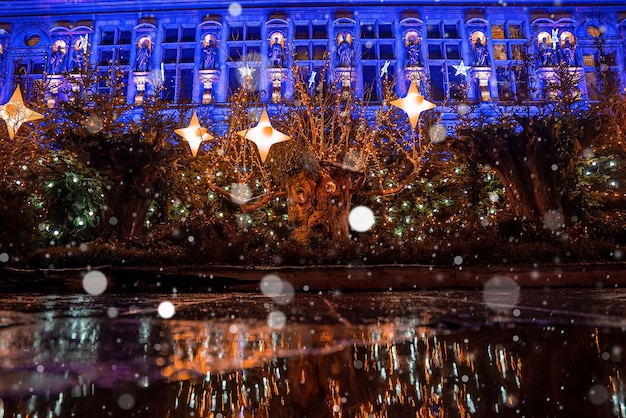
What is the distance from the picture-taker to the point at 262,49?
1316 inches

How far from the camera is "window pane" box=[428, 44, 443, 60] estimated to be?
111 ft

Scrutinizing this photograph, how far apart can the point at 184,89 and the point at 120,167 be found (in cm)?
2777

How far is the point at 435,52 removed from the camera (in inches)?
1348

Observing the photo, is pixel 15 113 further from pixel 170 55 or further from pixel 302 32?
pixel 302 32

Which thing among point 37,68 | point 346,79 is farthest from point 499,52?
point 37,68

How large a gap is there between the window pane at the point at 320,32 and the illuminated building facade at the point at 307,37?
0.29 ft

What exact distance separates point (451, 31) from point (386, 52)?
5.90m

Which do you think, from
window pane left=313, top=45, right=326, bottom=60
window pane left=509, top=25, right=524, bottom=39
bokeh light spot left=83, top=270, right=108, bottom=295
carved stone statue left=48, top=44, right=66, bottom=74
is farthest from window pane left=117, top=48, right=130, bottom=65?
bokeh light spot left=83, top=270, right=108, bottom=295

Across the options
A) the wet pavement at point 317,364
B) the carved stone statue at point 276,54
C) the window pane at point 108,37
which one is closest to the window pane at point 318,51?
the carved stone statue at point 276,54

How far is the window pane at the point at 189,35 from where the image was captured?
34.0 meters

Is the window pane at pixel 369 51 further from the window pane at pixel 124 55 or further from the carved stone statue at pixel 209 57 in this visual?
the window pane at pixel 124 55

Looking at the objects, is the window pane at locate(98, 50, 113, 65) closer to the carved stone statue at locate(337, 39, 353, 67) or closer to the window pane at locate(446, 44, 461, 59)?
the carved stone statue at locate(337, 39, 353, 67)

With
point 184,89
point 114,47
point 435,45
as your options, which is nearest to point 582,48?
point 435,45

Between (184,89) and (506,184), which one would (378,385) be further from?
(184,89)
